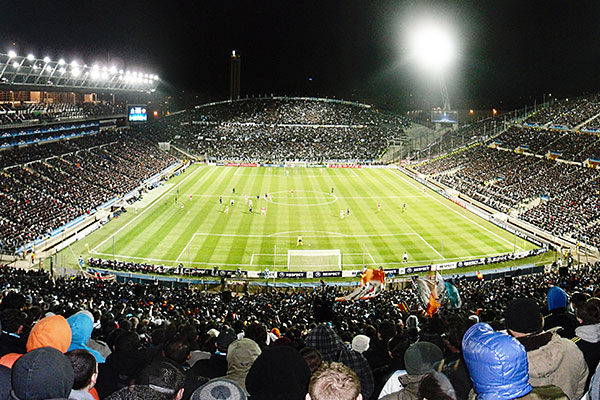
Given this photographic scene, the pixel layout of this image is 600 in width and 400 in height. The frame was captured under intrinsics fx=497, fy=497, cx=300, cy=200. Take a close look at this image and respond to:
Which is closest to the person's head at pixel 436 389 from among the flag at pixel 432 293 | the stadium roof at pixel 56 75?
the flag at pixel 432 293

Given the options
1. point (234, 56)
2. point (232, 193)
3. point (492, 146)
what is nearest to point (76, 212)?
point (232, 193)

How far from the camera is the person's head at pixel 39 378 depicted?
4.07 meters

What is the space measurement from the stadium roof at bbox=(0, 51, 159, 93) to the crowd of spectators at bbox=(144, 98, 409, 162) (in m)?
15.1

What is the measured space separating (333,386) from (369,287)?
25458 millimetres

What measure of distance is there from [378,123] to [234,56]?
250 feet

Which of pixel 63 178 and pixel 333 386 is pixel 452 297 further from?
pixel 63 178

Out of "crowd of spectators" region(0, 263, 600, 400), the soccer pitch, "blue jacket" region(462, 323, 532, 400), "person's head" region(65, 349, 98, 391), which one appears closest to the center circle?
the soccer pitch

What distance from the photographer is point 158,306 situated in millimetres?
21938

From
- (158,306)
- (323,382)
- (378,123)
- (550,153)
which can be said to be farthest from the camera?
(378,123)

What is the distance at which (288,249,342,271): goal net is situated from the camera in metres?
39.0

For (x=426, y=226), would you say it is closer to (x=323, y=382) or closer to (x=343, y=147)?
(x=323, y=382)

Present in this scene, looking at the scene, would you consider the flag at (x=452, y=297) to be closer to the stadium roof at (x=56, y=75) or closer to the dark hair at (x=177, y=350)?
the dark hair at (x=177, y=350)

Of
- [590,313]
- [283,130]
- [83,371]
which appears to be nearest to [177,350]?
[83,371]

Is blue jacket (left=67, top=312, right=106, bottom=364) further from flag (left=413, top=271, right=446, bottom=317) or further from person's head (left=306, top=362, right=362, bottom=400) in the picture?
flag (left=413, top=271, right=446, bottom=317)
